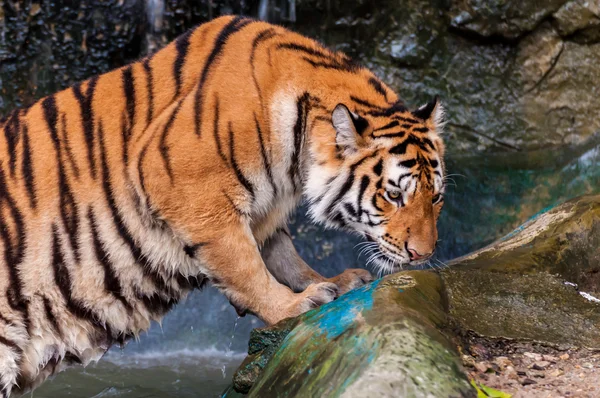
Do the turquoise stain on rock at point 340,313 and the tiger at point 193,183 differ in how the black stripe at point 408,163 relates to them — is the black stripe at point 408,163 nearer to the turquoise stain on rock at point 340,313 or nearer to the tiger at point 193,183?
the tiger at point 193,183

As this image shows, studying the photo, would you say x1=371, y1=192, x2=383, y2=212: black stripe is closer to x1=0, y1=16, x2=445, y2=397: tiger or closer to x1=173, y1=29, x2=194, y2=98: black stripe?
x1=0, y1=16, x2=445, y2=397: tiger

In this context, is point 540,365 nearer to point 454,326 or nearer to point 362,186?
point 454,326

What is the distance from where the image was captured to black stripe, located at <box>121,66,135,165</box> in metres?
3.93

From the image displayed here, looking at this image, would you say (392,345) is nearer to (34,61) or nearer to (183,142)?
(183,142)

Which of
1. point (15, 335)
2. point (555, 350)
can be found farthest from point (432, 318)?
point (15, 335)

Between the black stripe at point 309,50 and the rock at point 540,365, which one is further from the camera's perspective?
the black stripe at point 309,50

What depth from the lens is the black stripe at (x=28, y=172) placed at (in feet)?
12.9

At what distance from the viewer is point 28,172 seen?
397cm

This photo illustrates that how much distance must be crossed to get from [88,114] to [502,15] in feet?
15.5

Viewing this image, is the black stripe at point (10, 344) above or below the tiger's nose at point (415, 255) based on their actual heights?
below

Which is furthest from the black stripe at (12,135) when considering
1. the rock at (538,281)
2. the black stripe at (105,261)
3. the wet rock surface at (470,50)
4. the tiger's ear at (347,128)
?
the wet rock surface at (470,50)

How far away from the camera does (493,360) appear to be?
120 inches

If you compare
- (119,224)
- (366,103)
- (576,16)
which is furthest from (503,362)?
(576,16)

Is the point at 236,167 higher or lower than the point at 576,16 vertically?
lower
